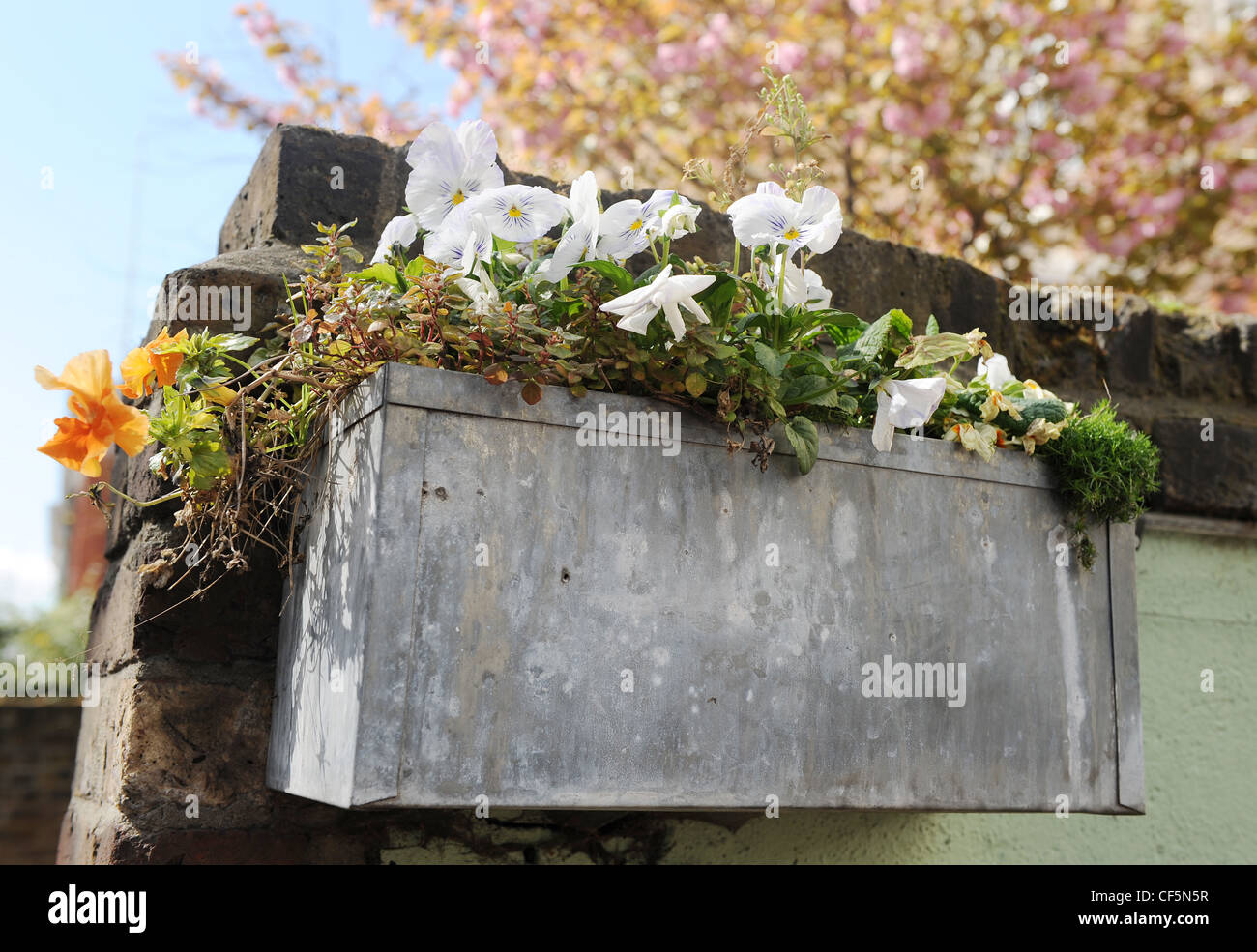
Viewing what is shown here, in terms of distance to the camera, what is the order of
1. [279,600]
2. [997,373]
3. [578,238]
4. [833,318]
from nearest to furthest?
[578,238], [833,318], [279,600], [997,373]

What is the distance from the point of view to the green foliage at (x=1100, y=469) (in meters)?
1.68

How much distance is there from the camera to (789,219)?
1.46 metres

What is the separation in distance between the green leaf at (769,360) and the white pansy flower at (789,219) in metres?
0.16

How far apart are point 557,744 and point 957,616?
66 centimetres

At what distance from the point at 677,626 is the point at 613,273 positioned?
480 mm

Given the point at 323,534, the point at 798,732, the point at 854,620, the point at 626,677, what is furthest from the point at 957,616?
the point at 323,534

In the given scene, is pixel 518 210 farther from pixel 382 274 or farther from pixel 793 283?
pixel 793 283

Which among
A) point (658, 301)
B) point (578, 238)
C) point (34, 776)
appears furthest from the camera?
point (34, 776)

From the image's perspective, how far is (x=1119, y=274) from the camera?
192 inches

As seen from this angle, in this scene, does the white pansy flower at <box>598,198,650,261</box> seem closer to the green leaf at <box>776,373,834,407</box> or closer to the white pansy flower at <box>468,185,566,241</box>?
the white pansy flower at <box>468,185,566,241</box>

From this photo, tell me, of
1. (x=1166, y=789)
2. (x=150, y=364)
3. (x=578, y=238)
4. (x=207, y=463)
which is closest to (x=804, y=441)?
(x=578, y=238)

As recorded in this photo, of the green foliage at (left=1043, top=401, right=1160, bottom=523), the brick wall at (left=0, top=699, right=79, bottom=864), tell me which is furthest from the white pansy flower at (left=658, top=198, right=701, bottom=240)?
the brick wall at (left=0, top=699, right=79, bottom=864)
